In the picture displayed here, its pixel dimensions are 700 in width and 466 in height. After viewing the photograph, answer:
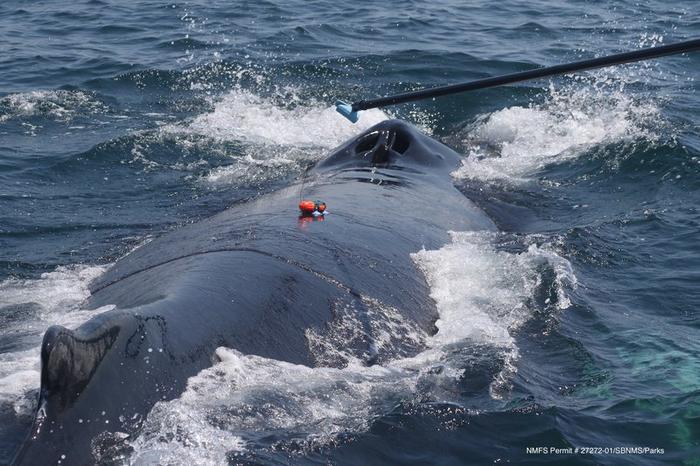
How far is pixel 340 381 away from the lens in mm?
6664

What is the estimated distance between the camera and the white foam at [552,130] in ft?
47.2

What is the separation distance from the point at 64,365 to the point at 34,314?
4070mm

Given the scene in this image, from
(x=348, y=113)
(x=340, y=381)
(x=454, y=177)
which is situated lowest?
(x=454, y=177)

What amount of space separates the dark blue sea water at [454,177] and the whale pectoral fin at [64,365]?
1.43 ft

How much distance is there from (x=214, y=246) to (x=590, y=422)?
3370mm

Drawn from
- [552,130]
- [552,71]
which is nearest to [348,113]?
[552,71]

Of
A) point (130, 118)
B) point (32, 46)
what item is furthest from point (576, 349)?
point (32, 46)

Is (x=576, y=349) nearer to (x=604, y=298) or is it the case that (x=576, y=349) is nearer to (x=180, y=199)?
(x=604, y=298)

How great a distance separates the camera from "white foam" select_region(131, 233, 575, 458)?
5.59m

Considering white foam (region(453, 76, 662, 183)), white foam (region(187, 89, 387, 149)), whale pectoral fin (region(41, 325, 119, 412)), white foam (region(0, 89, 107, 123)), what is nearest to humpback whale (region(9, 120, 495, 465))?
whale pectoral fin (region(41, 325, 119, 412))

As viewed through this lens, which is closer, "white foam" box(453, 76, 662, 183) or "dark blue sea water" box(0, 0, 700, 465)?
"dark blue sea water" box(0, 0, 700, 465)

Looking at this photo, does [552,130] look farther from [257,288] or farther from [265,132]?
[257,288]

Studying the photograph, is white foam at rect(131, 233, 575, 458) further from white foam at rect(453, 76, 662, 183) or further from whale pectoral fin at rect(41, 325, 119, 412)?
white foam at rect(453, 76, 662, 183)

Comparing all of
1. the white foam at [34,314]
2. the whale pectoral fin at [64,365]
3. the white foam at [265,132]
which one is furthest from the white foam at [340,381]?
the white foam at [265,132]
